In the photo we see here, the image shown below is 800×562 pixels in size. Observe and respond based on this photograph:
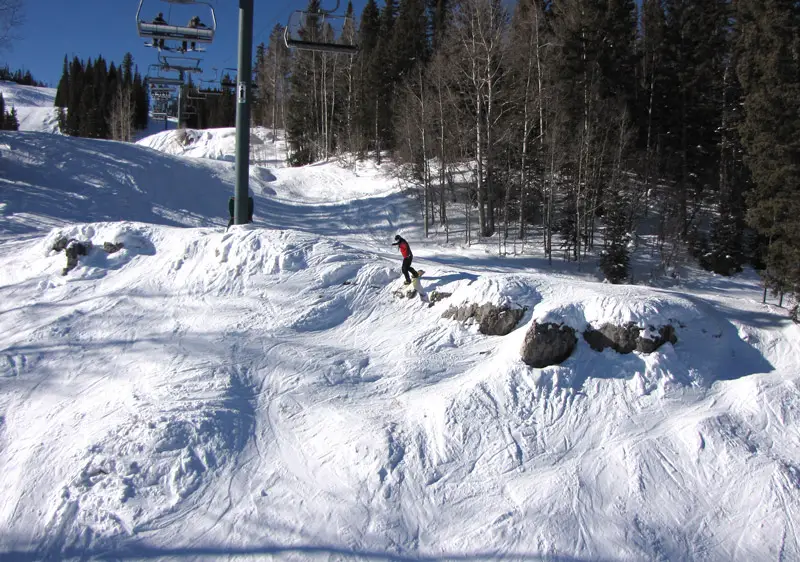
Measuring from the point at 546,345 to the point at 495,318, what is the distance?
1101 millimetres

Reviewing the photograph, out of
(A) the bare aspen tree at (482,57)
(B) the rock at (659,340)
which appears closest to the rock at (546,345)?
(B) the rock at (659,340)

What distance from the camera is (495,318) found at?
332 inches

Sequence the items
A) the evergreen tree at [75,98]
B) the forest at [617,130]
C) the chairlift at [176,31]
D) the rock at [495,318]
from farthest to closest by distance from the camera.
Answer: the evergreen tree at [75,98], the forest at [617,130], the chairlift at [176,31], the rock at [495,318]

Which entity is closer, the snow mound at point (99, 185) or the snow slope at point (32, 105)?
the snow mound at point (99, 185)

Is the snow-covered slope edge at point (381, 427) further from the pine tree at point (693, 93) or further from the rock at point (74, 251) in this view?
the pine tree at point (693, 93)

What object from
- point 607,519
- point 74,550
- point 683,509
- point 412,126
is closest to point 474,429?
point 607,519

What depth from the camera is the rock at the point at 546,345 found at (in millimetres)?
7531

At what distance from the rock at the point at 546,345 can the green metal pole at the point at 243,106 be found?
7.29m

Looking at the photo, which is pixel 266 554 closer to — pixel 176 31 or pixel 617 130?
pixel 176 31

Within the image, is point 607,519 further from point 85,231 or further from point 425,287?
point 85,231

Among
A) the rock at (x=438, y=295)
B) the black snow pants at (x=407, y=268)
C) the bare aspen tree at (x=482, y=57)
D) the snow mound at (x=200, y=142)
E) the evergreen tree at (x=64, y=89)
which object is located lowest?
the rock at (x=438, y=295)

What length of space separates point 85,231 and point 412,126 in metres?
15.5

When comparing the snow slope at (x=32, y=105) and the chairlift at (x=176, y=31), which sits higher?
the snow slope at (x=32, y=105)

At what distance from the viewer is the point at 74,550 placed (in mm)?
4852
